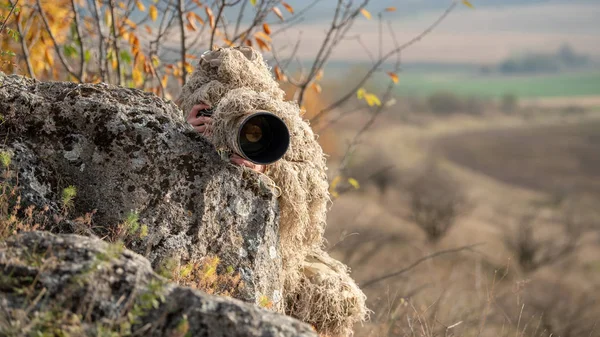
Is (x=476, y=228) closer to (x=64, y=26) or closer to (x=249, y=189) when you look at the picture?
(x=64, y=26)

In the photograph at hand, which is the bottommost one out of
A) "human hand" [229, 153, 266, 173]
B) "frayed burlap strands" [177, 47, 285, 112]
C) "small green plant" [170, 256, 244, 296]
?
"small green plant" [170, 256, 244, 296]

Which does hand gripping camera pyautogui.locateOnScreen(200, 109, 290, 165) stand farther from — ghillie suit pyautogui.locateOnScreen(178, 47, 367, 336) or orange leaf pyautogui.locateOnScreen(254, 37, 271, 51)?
orange leaf pyautogui.locateOnScreen(254, 37, 271, 51)

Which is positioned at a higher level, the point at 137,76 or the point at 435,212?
the point at 137,76

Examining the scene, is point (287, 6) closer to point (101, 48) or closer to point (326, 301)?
point (101, 48)

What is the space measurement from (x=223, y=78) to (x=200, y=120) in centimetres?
38

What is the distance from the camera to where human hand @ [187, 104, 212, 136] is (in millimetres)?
3270

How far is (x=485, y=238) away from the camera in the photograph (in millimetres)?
30594

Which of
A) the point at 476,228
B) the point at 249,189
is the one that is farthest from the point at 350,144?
the point at 476,228

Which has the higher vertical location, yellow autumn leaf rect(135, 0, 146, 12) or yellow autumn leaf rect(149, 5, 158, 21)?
yellow autumn leaf rect(135, 0, 146, 12)

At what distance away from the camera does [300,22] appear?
255 inches

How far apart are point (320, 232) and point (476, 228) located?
29.9m

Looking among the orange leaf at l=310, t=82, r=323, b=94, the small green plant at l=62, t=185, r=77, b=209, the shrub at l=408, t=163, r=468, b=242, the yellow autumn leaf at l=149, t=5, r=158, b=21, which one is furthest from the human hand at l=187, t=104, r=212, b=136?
the shrub at l=408, t=163, r=468, b=242

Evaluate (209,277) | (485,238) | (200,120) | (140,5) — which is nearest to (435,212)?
(485,238)

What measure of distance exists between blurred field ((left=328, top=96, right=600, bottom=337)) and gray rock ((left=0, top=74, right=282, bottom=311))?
1220 mm
